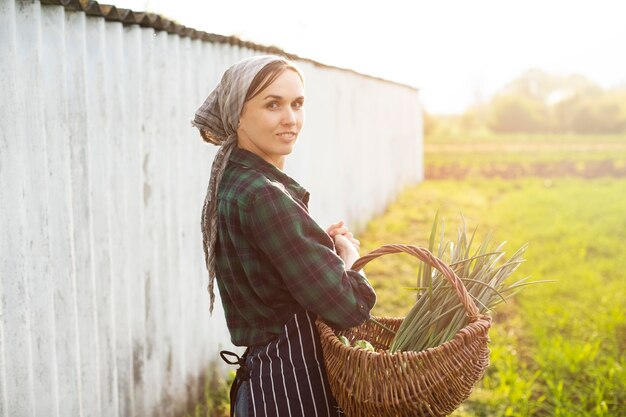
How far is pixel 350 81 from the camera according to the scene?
376 inches

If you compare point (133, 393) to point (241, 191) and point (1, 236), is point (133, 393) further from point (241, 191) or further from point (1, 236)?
point (241, 191)

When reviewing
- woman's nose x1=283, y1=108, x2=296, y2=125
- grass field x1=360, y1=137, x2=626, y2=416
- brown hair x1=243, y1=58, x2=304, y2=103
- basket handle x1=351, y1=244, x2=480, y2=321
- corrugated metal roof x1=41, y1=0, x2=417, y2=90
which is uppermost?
corrugated metal roof x1=41, y1=0, x2=417, y2=90

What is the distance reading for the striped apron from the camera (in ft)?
6.37

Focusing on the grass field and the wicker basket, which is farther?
the grass field

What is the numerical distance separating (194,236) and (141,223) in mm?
603

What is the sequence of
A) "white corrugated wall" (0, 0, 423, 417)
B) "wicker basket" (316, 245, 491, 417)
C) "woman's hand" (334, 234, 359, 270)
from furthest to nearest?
"white corrugated wall" (0, 0, 423, 417) → "woman's hand" (334, 234, 359, 270) → "wicker basket" (316, 245, 491, 417)

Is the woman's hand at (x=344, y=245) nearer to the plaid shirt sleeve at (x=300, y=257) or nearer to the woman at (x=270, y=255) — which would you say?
the woman at (x=270, y=255)

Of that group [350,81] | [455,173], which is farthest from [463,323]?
[455,173]

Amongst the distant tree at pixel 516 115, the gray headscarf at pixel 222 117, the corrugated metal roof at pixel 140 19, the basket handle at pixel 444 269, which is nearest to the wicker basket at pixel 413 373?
the basket handle at pixel 444 269

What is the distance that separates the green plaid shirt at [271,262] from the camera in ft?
5.77

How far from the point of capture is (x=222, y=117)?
200 centimetres

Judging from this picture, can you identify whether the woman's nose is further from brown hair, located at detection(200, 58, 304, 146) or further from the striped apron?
the striped apron

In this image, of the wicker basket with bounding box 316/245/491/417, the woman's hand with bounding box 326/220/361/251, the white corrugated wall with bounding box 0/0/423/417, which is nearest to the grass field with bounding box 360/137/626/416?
the woman's hand with bounding box 326/220/361/251

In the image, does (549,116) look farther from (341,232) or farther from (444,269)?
(444,269)
